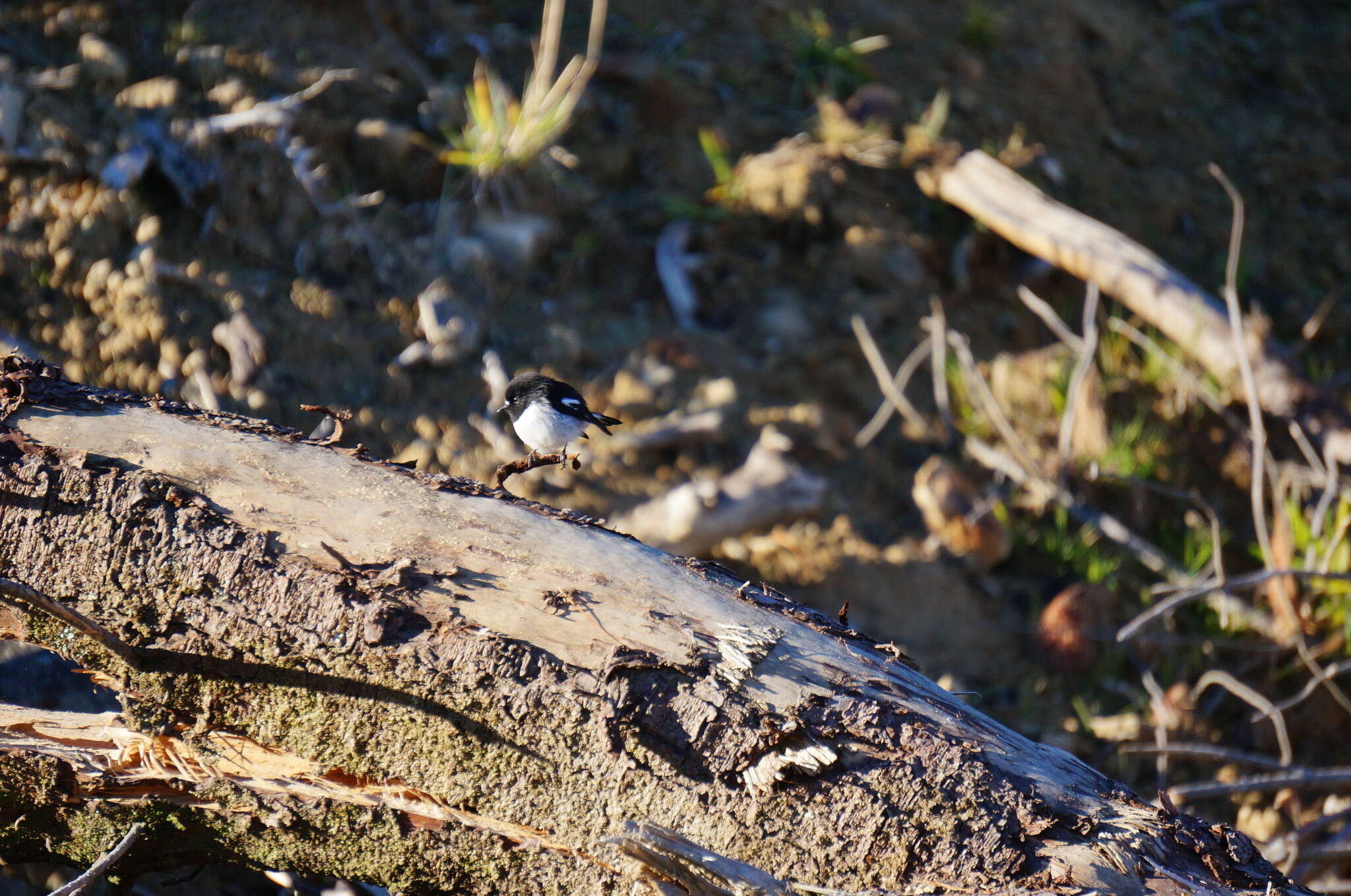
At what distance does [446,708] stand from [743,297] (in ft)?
11.2

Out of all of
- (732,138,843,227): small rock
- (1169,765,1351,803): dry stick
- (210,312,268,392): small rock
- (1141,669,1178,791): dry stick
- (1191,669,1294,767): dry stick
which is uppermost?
(732,138,843,227): small rock

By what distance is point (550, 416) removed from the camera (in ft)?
9.84

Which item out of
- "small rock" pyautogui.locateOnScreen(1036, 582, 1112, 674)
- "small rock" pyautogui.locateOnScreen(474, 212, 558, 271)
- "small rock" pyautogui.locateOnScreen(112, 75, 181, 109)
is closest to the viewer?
"small rock" pyautogui.locateOnScreen(1036, 582, 1112, 674)

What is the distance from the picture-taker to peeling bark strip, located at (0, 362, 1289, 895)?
1783mm

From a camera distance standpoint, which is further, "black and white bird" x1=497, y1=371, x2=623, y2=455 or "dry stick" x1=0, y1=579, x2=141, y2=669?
"black and white bird" x1=497, y1=371, x2=623, y2=455

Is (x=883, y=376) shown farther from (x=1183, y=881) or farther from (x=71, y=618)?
(x=71, y=618)

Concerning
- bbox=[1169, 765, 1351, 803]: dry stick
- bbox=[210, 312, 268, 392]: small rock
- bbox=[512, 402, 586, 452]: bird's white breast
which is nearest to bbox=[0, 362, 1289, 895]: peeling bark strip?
bbox=[512, 402, 586, 452]: bird's white breast

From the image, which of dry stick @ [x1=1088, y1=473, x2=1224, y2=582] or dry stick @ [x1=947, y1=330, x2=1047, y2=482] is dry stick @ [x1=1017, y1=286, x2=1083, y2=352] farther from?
dry stick @ [x1=1088, y1=473, x2=1224, y2=582]

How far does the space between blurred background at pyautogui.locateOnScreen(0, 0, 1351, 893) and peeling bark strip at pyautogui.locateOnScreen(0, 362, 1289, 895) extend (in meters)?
1.32

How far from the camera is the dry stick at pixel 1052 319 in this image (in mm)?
4254

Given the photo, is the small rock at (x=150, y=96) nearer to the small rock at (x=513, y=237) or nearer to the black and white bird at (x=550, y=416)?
the small rock at (x=513, y=237)

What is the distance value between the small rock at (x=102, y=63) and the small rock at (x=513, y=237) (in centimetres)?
179

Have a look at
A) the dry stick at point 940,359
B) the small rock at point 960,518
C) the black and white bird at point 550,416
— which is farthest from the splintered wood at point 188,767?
the dry stick at point 940,359

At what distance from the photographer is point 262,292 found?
4.34 meters
